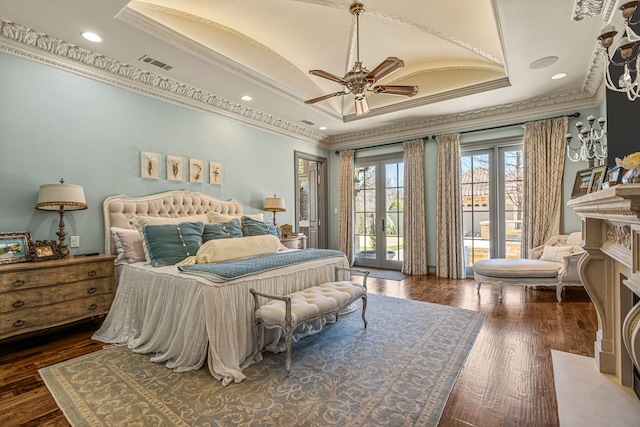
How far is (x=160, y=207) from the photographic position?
3.82 meters

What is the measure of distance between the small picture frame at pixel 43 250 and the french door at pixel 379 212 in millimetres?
5179

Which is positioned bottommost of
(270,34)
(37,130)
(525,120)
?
(37,130)

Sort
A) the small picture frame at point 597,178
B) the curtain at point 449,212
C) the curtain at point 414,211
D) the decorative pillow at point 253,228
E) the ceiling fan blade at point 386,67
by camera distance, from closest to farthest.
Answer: the small picture frame at point 597,178 < the ceiling fan blade at point 386,67 < the decorative pillow at point 253,228 < the curtain at point 449,212 < the curtain at point 414,211

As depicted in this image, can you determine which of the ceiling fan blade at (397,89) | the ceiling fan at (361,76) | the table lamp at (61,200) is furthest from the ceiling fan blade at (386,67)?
the table lamp at (61,200)

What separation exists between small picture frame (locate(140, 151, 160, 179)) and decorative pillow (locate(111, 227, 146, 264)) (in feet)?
2.82

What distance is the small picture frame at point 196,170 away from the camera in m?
4.22

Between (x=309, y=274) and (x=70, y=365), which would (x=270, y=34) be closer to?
(x=309, y=274)

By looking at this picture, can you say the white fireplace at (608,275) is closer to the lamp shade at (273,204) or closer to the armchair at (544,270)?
the armchair at (544,270)

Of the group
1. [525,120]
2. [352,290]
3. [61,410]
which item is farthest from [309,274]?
[525,120]

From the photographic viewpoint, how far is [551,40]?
302cm

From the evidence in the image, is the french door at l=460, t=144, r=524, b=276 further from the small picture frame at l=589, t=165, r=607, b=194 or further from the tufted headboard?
the tufted headboard

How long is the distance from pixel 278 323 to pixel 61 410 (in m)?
1.38

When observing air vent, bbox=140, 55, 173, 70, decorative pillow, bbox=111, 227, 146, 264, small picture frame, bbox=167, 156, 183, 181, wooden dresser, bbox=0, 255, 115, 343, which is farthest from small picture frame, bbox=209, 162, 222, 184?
wooden dresser, bbox=0, 255, 115, 343

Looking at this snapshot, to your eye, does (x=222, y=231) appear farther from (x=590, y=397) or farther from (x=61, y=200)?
(x=590, y=397)
